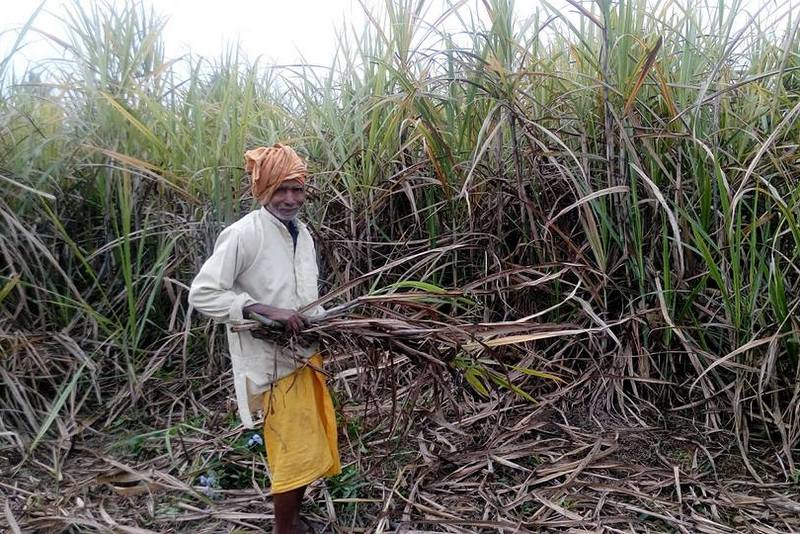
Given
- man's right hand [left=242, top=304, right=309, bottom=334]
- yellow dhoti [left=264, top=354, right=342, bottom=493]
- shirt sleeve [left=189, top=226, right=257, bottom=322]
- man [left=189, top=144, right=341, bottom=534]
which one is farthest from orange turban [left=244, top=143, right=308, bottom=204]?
yellow dhoti [left=264, top=354, right=342, bottom=493]

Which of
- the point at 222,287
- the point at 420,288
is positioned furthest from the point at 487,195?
the point at 222,287

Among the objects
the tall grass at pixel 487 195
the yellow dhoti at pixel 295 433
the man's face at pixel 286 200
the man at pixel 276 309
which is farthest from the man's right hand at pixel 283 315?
the tall grass at pixel 487 195

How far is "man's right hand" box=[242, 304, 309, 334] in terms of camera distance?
1.96 metres

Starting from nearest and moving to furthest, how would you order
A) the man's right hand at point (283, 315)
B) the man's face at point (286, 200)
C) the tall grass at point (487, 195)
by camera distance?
1. the man's right hand at point (283, 315)
2. the man's face at point (286, 200)
3. the tall grass at point (487, 195)

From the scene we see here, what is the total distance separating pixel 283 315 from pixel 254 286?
0.19 metres

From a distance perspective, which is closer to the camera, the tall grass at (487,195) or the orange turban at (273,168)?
the orange turban at (273,168)

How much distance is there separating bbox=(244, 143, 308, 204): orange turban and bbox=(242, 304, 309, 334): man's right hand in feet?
1.13

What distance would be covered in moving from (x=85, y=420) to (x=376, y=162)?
5.27 feet

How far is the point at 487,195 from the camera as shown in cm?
281

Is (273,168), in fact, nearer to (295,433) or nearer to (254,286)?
(254,286)

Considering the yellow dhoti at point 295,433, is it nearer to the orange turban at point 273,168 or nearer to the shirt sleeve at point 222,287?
the shirt sleeve at point 222,287

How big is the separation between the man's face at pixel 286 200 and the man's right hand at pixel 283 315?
304mm

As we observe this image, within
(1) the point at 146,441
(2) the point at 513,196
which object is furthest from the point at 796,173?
(1) the point at 146,441

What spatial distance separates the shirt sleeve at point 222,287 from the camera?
6.45 ft
